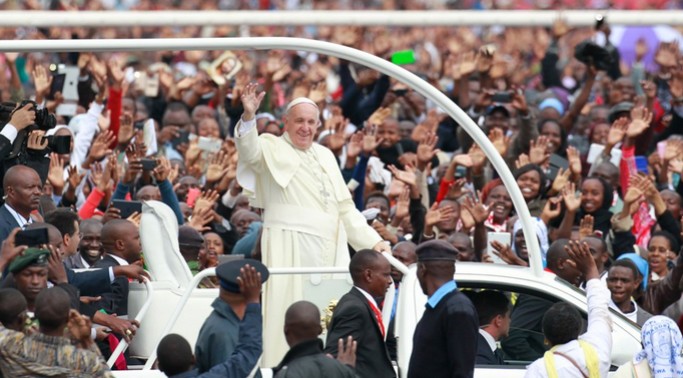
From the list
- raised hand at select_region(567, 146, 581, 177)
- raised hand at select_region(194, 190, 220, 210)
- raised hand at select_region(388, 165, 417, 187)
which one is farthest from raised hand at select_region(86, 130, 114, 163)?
raised hand at select_region(567, 146, 581, 177)

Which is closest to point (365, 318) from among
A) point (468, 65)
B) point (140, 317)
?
point (140, 317)

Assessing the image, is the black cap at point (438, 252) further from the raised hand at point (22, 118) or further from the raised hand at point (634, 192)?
the raised hand at point (634, 192)

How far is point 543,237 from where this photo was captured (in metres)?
12.7

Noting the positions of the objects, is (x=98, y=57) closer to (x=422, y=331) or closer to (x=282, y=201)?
(x=282, y=201)

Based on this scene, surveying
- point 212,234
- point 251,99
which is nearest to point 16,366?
point 251,99

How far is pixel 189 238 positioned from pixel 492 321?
2.57 m

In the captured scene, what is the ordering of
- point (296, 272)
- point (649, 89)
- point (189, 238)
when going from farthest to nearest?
1. point (649, 89)
2. point (189, 238)
3. point (296, 272)

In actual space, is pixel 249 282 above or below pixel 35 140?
below

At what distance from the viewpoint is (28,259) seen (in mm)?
8562

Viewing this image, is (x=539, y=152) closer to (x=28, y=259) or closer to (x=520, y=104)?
(x=520, y=104)

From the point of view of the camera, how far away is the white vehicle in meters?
9.34

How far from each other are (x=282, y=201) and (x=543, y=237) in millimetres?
2916

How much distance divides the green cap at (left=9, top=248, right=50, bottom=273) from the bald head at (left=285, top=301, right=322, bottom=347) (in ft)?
4.49

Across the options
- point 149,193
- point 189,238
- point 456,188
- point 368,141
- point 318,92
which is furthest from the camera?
point 318,92
